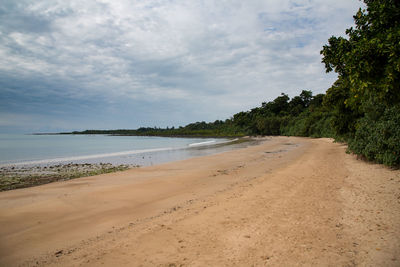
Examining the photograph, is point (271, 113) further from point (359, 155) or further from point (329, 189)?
point (329, 189)

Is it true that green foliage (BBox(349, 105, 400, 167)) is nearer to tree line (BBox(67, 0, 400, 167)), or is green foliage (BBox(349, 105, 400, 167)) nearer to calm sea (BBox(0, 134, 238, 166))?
tree line (BBox(67, 0, 400, 167))

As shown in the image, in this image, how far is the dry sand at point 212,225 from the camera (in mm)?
4109

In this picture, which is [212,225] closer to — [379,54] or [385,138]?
[379,54]

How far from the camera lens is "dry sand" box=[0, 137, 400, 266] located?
4.11 m

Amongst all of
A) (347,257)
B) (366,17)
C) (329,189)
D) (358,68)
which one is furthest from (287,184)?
(366,17)

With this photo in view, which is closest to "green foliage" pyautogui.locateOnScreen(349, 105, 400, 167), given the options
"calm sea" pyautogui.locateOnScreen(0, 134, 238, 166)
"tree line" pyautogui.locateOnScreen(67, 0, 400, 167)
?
"tree line" pyautogui.locateOnScreen(67, 0, 400, 167)

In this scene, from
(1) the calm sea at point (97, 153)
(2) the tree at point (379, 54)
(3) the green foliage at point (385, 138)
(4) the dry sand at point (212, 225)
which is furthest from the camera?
(1) the calm sea at point (97, 153)

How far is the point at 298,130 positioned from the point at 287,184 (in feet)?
212

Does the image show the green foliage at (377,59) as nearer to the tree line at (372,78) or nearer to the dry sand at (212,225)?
the tree line at (372,78)

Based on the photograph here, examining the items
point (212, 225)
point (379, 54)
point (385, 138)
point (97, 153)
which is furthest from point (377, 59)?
point (97, 153)

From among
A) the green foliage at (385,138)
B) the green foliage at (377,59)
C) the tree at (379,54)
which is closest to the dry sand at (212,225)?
the green foliage at (385,138)

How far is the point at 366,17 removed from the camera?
721 centimetres

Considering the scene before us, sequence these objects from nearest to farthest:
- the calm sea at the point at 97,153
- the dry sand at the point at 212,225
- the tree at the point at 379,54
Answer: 1. the dry sand at the point at 212,225
2. the tree at the point at 379,54
3. the calm sea at the point at 97,153

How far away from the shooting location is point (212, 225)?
5.44 metres
